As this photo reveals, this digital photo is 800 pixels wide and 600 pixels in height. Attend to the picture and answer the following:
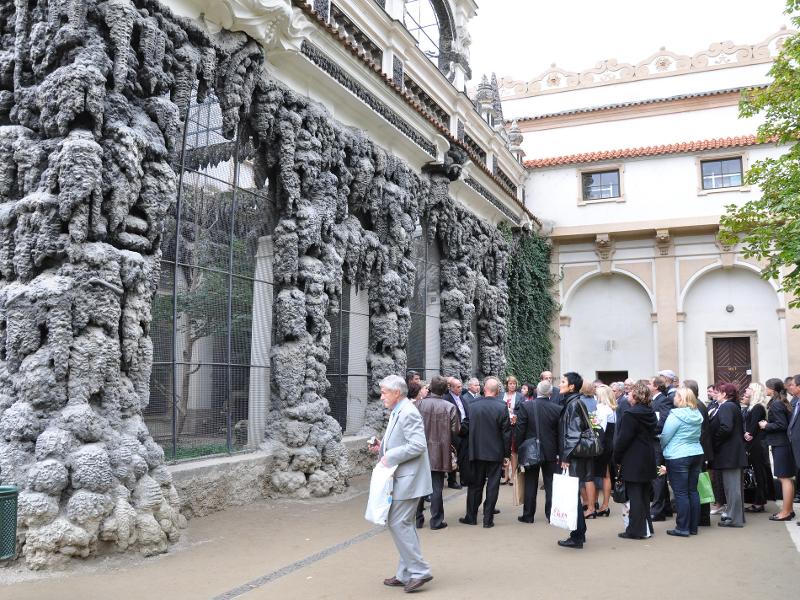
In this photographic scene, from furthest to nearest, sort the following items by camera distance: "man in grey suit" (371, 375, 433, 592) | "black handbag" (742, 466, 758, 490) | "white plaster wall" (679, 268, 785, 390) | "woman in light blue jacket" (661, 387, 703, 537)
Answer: "white plaster wall" (679, 268, 785, 390) < "black handbag" (742, 466, 758, 490) < "woman in light blue jacket" (661, 387, 703, 537) < "man in grey suit" (371, 375, 433, 592)

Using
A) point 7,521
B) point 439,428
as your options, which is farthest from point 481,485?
→ point 7,521

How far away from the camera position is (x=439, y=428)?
8.35 m

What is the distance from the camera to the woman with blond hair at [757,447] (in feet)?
30.8

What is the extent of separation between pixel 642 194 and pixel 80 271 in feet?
66.1

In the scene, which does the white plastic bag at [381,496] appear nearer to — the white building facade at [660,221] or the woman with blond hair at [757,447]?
the woman with blond hair at [757,447]

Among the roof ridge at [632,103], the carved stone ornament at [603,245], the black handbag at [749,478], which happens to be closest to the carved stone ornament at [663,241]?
the carved stone ornament at [603,245]

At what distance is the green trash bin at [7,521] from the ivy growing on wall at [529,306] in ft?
52.2

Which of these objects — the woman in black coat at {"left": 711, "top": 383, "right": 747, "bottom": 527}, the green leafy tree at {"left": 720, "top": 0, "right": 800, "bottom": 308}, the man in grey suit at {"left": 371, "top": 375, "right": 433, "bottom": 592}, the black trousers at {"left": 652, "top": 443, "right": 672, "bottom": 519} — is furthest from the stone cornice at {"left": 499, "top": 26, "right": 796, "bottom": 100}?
the man in grey suit at {"left": 371, "top": 375, "right": 433, "bottom": 592}

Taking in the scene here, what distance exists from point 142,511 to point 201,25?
17.8ft

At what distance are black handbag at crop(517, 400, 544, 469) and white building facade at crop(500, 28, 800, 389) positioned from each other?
15.5 m

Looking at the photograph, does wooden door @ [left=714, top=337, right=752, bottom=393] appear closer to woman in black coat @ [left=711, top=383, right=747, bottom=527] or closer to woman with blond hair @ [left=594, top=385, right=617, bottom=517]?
woman with blond hair @ [left=594, top=385, right=617, bottom=517]

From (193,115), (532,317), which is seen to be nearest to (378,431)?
(193,115)

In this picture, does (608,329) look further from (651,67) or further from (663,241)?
(651,67)

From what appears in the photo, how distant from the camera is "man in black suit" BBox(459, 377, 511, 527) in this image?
8305 mm
